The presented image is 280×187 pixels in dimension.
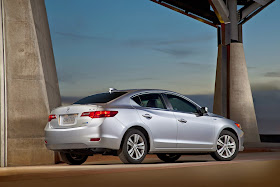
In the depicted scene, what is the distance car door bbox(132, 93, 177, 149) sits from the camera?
10500 millimetres

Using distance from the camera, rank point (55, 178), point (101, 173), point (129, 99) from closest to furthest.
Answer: point (55, 178) < point (101, 173) < point (129, 99)

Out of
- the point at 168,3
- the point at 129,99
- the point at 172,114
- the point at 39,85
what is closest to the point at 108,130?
the point at 129,99

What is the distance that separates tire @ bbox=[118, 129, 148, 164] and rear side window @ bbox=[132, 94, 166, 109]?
76cm

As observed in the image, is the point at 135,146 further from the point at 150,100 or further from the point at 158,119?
the point at 150,100

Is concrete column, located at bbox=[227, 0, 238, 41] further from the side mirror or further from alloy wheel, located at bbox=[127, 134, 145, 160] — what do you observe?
alloy wheel, located at bbox=[127, 134, 145, 160]

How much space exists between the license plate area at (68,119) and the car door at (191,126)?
2345 mm

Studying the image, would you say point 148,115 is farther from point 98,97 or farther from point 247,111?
point 247,111

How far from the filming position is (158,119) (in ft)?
35.0

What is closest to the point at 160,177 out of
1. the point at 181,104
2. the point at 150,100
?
the point at 150,100

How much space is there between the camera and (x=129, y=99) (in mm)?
10461

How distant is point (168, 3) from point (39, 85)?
59.4ft

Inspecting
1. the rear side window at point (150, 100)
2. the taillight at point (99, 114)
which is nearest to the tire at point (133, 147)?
the taillight at point (99, 114)

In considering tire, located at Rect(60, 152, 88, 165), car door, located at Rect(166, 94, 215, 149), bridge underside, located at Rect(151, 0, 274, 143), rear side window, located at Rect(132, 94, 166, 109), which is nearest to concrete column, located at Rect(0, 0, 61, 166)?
tire, located at Rect(60, 152, 88, 165)

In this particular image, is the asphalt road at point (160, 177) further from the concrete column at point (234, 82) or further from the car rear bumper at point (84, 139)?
the concrete column at point (234, 82)
